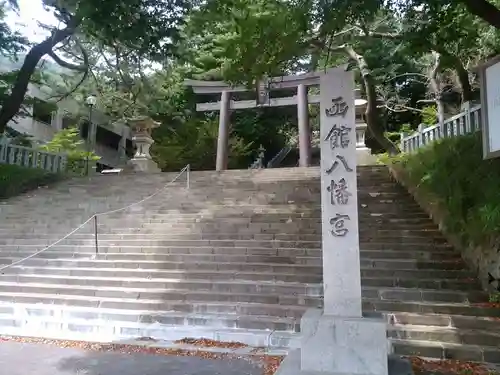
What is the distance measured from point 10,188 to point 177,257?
7993 millimetres

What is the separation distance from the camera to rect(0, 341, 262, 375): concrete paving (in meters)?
4.64

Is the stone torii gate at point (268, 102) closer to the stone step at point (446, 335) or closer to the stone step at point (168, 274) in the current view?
the stone step at point (168, 274)

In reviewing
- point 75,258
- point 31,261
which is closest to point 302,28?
point 75,258

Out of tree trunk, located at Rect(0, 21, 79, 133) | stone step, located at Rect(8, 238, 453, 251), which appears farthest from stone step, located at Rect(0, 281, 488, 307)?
tree trunk, located at Rect(0, 21, 79, 133)

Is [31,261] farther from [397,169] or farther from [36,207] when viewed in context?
[397,169]

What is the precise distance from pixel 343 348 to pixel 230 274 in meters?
3.38

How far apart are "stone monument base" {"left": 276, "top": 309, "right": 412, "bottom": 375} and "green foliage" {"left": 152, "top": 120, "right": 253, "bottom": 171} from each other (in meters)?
16.9

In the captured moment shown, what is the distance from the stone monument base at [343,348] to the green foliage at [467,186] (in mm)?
2253

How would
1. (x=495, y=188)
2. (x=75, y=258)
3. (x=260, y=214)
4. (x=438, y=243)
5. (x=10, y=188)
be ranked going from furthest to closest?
(x=10, y=188) < (x=260, y=214) < (x=75, y=258) < (x=438, y=243) < (x=495, y=188)

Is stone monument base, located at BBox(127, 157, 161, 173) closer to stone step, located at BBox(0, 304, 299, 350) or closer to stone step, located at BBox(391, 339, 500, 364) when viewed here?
stone step, located at BBox(0, 304, 299, 350)

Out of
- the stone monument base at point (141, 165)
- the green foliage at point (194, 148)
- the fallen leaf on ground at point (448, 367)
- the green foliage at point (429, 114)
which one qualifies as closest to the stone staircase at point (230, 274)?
the fallen leaf on ground at point (448, 367)

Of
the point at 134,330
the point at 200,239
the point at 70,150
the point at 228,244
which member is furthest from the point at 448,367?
the point at 70,150

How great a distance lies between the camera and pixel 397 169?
456 inches

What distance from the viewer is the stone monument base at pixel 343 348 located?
159 inches
